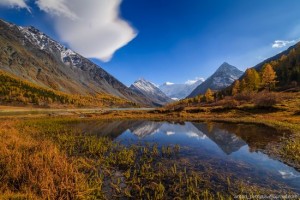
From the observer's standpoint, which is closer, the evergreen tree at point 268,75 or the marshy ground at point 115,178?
the marshy ground at point 115,178

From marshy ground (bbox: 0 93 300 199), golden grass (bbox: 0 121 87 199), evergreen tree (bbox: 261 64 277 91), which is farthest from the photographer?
evergreen tree (bbox: 261 64 277 91)

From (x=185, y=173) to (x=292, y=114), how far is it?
5908cm

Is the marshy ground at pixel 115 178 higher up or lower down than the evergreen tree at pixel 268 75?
lower down

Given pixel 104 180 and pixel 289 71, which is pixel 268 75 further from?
pixel 104 180

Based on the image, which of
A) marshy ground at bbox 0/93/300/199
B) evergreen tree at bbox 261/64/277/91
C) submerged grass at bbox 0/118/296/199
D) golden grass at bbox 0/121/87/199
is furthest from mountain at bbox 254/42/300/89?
golden grass at bbox 0/121/87/199

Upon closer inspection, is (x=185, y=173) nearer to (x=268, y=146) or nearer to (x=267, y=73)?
(x=268, y=146)

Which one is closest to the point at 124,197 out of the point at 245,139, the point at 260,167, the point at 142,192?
the point at 142,192

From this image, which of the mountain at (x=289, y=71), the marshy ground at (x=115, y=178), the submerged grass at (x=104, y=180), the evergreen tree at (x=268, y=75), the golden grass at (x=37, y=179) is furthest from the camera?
the mountain at (x=289, y=71)

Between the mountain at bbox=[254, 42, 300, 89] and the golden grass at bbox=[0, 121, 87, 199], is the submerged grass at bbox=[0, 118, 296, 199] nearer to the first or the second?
the golden grass at bbox=[0, 121, 87, 199]

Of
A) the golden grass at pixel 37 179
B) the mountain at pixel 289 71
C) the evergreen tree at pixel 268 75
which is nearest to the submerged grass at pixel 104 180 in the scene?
the golden grass at pixel 37 179

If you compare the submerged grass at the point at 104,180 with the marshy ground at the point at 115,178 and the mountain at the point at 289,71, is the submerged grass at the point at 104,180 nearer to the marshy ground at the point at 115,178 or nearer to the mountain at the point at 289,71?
the marshy ground at the point at 115,178

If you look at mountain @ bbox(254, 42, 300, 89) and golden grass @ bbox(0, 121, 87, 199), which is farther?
mountain @ bbox(254, 42, 300, 89)

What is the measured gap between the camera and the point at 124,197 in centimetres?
1456

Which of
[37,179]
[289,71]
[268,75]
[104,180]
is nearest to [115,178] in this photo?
[104,180]
